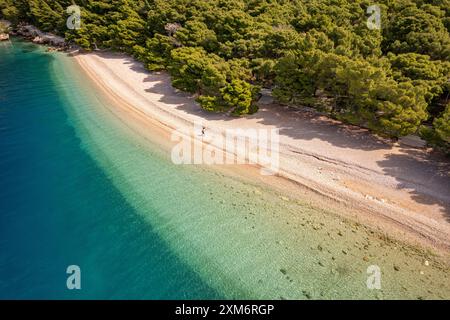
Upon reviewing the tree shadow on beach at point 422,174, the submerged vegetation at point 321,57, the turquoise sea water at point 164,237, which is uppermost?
the submerged vegetation at point 321,57

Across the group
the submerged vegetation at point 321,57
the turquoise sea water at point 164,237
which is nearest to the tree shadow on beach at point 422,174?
the submerged vegetation at point 321,57

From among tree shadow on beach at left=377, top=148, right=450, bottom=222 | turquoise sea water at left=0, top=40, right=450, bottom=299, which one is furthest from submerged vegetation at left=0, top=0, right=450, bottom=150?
turquoise sea water at left=0, top=40, right=450, bottom=299

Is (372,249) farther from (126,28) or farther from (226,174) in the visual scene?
(126,28)

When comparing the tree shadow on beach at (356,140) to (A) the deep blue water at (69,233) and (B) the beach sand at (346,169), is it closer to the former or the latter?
(B) the beach sand at (346,169)

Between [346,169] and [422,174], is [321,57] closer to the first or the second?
[346,169]

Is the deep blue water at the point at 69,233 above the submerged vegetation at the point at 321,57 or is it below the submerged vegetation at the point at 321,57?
below

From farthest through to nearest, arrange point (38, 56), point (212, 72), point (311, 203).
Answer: point (38, 56) < point (212, 72) < point (311, 203)
